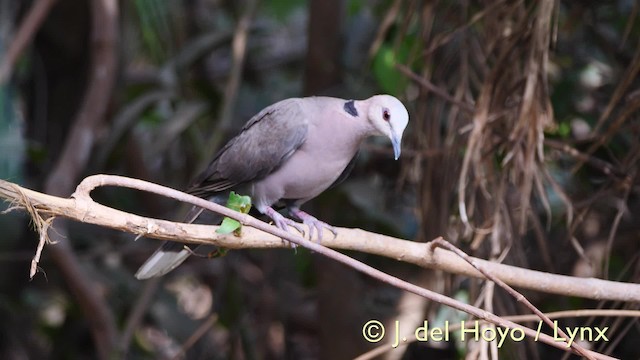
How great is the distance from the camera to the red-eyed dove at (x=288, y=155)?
2400 millimetres

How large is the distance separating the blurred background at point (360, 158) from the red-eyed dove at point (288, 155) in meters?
0.28

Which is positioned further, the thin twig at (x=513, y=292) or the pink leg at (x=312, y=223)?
the pink leg at (x=312, y=223)

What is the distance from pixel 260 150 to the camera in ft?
8.11

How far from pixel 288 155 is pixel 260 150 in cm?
8

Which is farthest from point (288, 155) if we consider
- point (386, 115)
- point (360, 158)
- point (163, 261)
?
point (360, 158)

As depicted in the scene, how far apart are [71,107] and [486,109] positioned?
2208 millimetres

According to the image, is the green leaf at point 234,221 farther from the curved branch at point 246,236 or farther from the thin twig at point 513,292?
the thin twig at point 513,292

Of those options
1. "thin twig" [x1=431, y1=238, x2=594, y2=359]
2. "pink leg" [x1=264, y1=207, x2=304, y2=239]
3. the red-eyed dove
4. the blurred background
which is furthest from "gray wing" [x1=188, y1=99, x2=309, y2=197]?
"thin twig" [x1=431, y1=238, x2=594, y2=359]

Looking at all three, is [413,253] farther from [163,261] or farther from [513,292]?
[163,261]

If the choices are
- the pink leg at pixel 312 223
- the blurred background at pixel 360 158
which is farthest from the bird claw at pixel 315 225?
the blurred background at pixel 360 158

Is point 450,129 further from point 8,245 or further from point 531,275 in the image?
point 8,245

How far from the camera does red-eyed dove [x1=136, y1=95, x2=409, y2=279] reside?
94.5 inches

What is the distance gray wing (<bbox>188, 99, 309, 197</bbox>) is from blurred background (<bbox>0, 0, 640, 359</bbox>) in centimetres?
39

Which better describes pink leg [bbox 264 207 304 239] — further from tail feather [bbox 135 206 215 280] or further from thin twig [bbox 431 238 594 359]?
thin twig [bbox 431 238 594 359]
